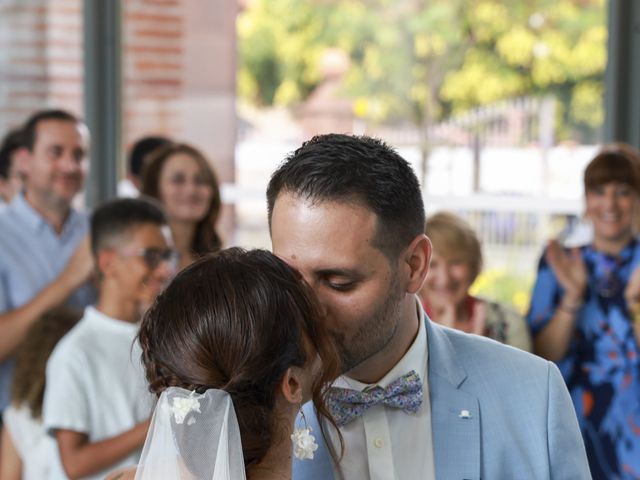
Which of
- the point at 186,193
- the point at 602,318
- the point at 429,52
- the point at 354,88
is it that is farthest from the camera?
the point at 354,88

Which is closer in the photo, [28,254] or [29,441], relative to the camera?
[29,441]

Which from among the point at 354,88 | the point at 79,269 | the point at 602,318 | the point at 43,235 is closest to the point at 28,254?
the point at 43,235

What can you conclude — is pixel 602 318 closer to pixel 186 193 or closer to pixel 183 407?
pixel 186 193

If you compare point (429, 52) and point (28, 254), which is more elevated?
point (429, 52)

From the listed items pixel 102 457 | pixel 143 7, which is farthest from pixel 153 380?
pixel 143 7

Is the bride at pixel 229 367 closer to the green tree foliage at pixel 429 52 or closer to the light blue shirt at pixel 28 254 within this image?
the light blue shirt at pixel 28 254

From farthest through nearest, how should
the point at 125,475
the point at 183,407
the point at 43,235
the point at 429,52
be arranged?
the point at 429,52 < the point at 43,235 < the point at 125,475 < the point at 183,407

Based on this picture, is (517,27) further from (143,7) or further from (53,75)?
(53,75)

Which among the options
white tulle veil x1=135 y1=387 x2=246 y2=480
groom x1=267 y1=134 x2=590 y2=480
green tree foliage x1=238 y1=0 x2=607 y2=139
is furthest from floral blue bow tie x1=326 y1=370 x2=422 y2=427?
green tree foliage x1=238 y1=0 x2=607 y2=139

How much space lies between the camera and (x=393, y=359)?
1840 millimetres

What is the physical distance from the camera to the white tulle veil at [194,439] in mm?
1396

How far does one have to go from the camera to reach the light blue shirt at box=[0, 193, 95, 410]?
3711mm

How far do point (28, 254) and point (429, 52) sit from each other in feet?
7.85

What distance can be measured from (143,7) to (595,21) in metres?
2.28
